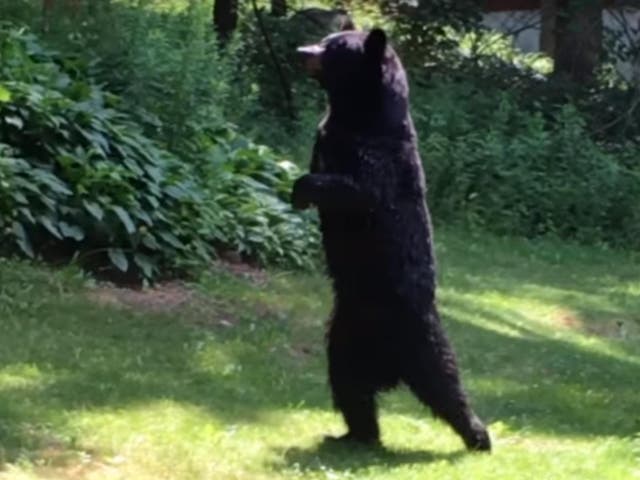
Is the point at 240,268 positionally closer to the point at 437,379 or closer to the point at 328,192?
the point at 437,379

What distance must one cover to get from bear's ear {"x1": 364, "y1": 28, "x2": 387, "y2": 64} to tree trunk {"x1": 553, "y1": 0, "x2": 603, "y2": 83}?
13.6 meters

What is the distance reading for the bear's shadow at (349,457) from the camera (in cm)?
681

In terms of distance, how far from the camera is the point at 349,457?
7.02m

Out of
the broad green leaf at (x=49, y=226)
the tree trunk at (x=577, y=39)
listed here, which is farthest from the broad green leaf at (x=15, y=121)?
the tree trunk at (x=577, y=39)

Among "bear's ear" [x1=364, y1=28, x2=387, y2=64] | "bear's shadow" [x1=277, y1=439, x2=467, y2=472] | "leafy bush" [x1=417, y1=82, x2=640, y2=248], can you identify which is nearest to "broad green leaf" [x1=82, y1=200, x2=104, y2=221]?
"bear's shadow" [x1=277, y1=439, x2=467, y2=472]

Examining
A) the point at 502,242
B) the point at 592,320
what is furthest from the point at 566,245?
the point at 592,320

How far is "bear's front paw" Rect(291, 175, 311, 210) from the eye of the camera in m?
6.52

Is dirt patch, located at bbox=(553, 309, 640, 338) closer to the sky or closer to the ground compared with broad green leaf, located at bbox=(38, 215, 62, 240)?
closer to the ground

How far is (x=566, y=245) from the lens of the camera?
15883mm

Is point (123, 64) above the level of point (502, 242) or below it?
above

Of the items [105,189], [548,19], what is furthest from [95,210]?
[548,19]

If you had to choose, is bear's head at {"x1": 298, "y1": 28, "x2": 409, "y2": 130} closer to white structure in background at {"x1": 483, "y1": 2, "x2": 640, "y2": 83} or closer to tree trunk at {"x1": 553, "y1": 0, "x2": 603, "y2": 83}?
white structure in background at {"x1": 483, "y1": 2, "x2": 640, "y2": 83}

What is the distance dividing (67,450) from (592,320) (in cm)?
669

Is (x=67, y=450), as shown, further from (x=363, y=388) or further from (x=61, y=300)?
(x=61, y=300)
